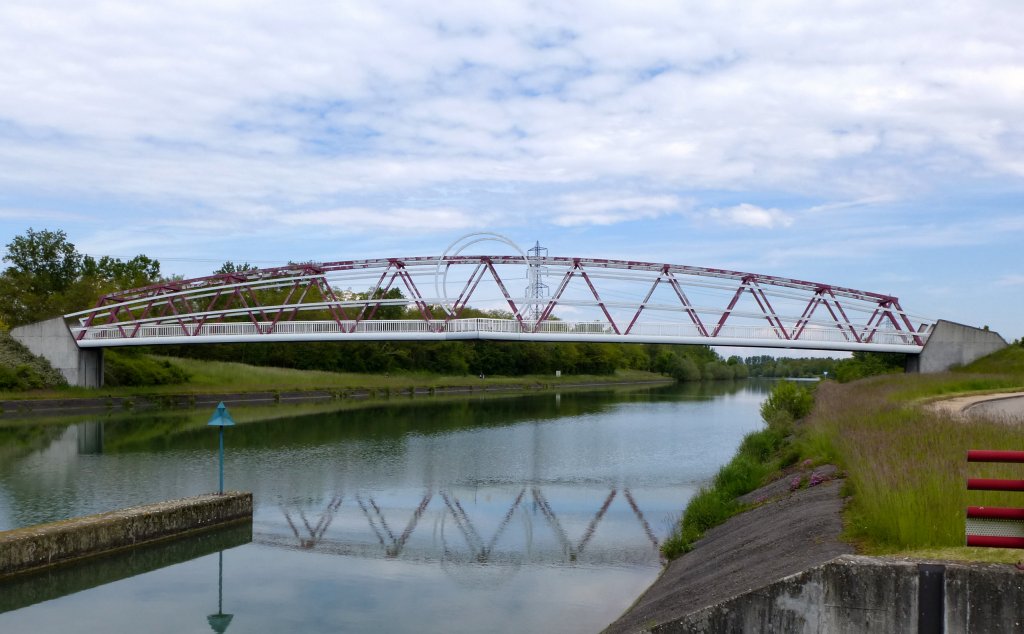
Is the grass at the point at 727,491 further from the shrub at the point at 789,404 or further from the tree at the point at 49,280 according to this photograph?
the tree at the point at 49,280

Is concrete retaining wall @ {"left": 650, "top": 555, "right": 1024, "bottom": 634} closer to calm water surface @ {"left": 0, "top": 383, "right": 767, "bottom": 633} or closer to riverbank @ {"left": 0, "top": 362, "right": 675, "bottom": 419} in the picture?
calm water surface @ {"left": 0, "top": 383, "right": 767, "bottom": 633}

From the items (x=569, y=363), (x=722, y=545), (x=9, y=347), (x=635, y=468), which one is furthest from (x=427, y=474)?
(x=569, y=363)

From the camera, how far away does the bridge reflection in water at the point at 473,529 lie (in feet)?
65.7

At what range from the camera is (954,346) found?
55.5 m

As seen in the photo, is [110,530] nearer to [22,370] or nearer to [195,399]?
[22,370]

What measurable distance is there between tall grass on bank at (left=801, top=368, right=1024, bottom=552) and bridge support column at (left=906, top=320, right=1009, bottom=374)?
3720cm

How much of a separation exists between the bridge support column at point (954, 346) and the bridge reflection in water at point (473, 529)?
3598 centimetres

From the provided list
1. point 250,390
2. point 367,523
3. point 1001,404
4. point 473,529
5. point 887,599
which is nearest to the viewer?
point 887,599

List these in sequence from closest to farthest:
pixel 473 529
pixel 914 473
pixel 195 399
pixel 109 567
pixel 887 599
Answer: pixel 887 599 < pixel 914 473 < pixel 109 567 < pixel 473 529 < pixel 195 399

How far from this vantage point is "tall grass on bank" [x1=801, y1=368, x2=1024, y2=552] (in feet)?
33.3

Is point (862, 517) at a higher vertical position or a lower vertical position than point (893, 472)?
lower

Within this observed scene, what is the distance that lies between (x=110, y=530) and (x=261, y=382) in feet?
202

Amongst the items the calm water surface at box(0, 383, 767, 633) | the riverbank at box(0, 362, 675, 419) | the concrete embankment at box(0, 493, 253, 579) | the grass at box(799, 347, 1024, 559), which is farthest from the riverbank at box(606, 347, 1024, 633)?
the riverbank at box(0, 362, 675, 419)

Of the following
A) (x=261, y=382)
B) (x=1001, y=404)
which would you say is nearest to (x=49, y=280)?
(x=261, y=382)
